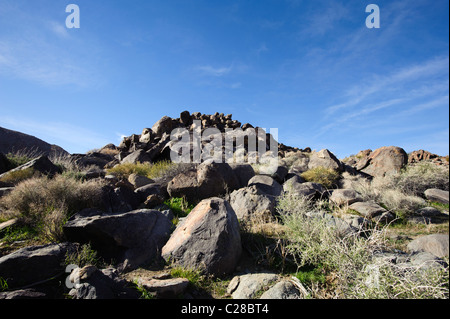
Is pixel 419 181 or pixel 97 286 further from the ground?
pixel 419 181

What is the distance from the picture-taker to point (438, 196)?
30.4 feet

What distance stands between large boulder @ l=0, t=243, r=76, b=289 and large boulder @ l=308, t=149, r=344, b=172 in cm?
1316

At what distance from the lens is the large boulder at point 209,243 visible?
4.18 metres

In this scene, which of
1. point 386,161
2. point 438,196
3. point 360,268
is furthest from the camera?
point 386,161

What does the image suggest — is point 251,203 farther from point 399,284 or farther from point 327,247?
point 399,284

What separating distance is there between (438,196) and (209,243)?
32.2 feet

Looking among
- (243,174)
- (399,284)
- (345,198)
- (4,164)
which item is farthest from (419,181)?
(4,164)

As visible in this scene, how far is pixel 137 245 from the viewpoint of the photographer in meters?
4.57

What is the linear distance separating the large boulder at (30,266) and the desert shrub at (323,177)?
10.8 meters

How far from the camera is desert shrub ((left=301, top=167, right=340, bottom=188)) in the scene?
39.3 ft

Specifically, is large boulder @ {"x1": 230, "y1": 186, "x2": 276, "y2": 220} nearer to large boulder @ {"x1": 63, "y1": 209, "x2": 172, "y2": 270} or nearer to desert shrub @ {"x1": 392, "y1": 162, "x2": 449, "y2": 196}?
large boulder @ {"x1": 63, "y1": 209, "x2": 172, "y2": 270}

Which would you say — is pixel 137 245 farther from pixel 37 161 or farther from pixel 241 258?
pixel 37 161
